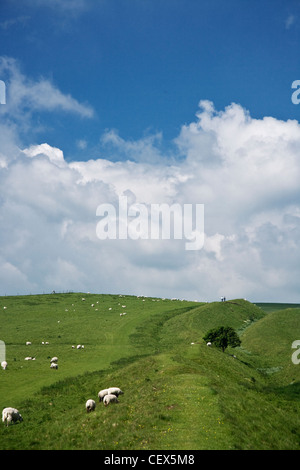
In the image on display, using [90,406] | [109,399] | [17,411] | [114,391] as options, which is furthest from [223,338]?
[17,411]

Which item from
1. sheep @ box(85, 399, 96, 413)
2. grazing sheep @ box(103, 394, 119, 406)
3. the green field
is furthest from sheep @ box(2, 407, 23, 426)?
grazing sheep @ box(103, 394, 119, 406)

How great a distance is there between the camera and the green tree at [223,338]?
7312cm

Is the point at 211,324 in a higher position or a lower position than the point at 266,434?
higher

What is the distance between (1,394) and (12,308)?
8156cm

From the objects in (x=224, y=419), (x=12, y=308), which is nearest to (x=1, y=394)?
(x=224, y=419)

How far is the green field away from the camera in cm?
2455

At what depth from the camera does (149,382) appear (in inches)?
1543

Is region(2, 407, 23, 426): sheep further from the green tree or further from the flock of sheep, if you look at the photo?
the green tree

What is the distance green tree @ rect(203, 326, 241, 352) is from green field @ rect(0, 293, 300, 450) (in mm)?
4517

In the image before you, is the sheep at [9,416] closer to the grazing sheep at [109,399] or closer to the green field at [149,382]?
the green field at [149,382]

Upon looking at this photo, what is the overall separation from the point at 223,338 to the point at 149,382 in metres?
38.1

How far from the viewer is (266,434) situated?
25.4 meters
